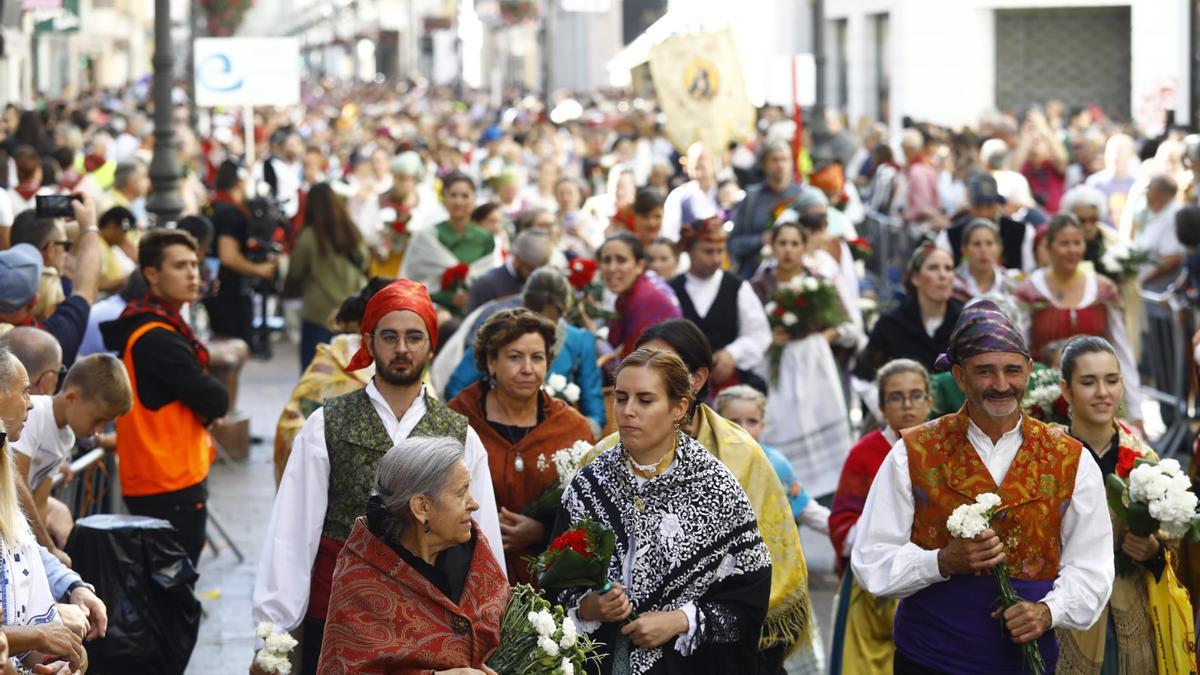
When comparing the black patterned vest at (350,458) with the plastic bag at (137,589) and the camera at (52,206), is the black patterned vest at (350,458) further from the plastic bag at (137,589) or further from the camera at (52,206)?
the camera at (52,206)

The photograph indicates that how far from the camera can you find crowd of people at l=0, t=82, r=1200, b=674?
5.61 m

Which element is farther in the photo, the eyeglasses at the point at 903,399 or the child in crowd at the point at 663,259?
the child in crowd at the point at 663,259

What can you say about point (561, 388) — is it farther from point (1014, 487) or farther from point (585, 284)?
point (1014, 487)

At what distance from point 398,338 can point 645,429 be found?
1017 millimetres

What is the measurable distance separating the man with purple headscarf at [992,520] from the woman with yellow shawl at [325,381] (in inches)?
100

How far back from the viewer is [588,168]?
27.3 m

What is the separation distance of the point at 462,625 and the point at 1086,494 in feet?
6.36

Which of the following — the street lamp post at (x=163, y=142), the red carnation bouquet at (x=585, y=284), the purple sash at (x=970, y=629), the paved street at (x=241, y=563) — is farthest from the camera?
the street lamp post at (x=163, y=142)

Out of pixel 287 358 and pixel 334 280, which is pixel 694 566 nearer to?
pixel 334 280

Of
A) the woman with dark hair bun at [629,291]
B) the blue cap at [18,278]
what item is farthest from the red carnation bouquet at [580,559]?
the woman with dark hair bun at [629,291]

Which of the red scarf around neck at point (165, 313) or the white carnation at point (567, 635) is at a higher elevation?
the red scarf around neck at point (165, 313)

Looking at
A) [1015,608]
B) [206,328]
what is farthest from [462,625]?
[206,328]

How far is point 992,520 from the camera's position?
228 inches

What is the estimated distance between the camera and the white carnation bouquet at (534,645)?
203 inches
